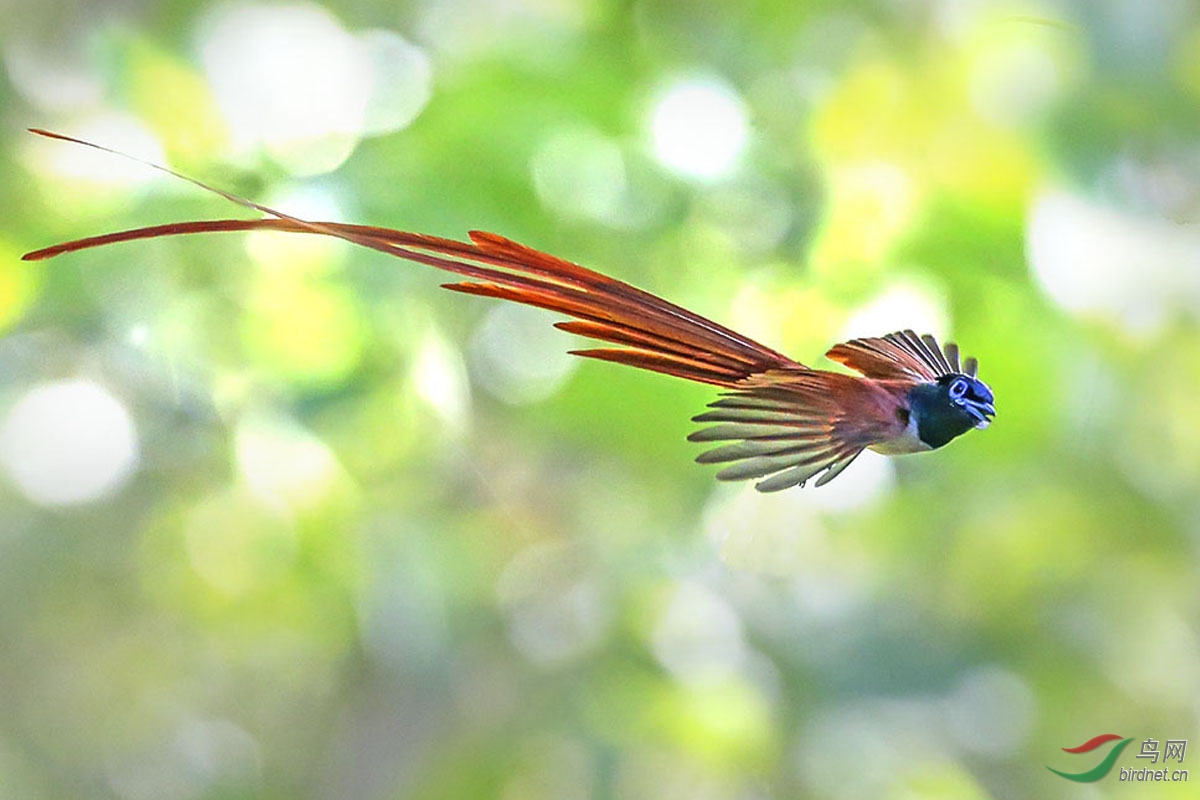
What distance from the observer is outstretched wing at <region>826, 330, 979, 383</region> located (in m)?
0.13

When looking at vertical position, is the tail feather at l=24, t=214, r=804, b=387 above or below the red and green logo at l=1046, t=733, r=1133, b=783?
below

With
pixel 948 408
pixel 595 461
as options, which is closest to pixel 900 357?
pixel 948 408

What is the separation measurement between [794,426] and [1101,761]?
2.13 ft

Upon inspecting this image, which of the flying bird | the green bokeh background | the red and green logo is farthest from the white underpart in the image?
the red and green logo

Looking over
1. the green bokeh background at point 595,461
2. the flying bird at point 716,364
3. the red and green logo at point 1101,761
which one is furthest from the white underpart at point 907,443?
→ the red and green logo at point 1101,761

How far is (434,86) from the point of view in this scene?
2.10 ft

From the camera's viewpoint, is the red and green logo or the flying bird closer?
the flying bird

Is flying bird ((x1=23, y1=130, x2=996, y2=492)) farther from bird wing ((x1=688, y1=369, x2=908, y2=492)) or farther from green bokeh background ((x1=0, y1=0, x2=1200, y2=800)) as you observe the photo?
green bokeh background ((x1=0, y1=0, x2=1200, y2=800))

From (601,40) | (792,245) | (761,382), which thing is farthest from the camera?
(601,40)

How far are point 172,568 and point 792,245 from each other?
42cm

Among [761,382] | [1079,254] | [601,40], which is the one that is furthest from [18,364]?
[761,382]

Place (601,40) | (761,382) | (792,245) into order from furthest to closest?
(601,40)
(792,245)
(761,382)

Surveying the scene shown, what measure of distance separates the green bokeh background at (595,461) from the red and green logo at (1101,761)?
0.06 feet

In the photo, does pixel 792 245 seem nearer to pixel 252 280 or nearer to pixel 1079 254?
pixel 1079 254
